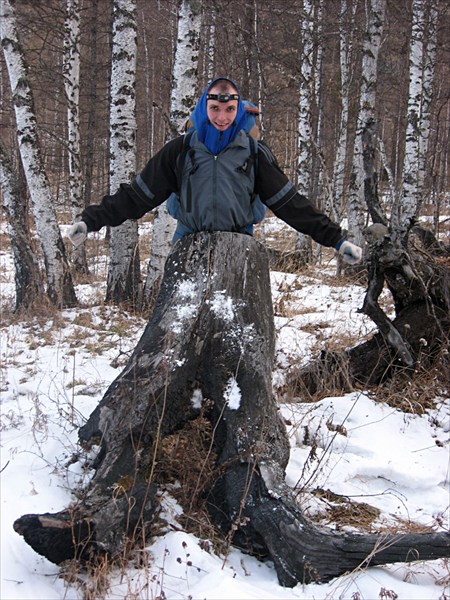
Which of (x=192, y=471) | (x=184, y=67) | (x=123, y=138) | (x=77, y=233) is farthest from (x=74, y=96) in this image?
(x=192, y=471)

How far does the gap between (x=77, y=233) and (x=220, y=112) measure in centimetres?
116

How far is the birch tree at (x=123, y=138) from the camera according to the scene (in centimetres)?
633

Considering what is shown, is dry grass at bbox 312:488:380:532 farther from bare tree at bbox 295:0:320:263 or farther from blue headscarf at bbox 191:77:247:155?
bare tree at bbox 295:0:320:263

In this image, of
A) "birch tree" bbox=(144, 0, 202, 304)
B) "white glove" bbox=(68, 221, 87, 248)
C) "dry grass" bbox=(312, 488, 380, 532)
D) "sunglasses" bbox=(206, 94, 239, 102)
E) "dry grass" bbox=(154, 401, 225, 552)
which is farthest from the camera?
"birch tree" bbox=(144, 0, 202, 304)

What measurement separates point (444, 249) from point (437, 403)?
5.03ft

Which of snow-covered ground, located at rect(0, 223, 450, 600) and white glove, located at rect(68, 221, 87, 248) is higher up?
white glove, located at rect(68, 221, 87, 248)

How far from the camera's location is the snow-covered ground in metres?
2.07

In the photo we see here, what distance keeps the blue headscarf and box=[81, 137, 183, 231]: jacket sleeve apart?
7.6 inches

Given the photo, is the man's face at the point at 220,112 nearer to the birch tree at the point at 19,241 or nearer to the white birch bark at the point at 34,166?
the white birch bark at the point at 34,166

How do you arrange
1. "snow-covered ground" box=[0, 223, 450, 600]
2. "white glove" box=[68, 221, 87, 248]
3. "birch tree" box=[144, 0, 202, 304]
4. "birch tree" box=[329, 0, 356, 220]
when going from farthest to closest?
1. "birch tree" box=[329, 0, 356, 220]
2. "birch tree" box=[144, 0, 202, 304]
3. "white glove" box=[68, 221, 87, 248]
4. "snow-covered ground" box=[0, 223, 450, 600]

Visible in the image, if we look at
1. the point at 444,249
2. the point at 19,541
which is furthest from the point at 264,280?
the point at 444,249

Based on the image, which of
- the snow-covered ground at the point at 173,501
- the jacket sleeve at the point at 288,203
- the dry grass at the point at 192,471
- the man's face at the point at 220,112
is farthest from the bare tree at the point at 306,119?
the dry grass at the point at 192,471

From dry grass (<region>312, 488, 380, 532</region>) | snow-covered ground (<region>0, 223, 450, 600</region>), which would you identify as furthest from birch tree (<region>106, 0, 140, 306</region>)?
dry grass (<region>312, 488, 380, 532</region>)

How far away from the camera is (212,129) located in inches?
116
